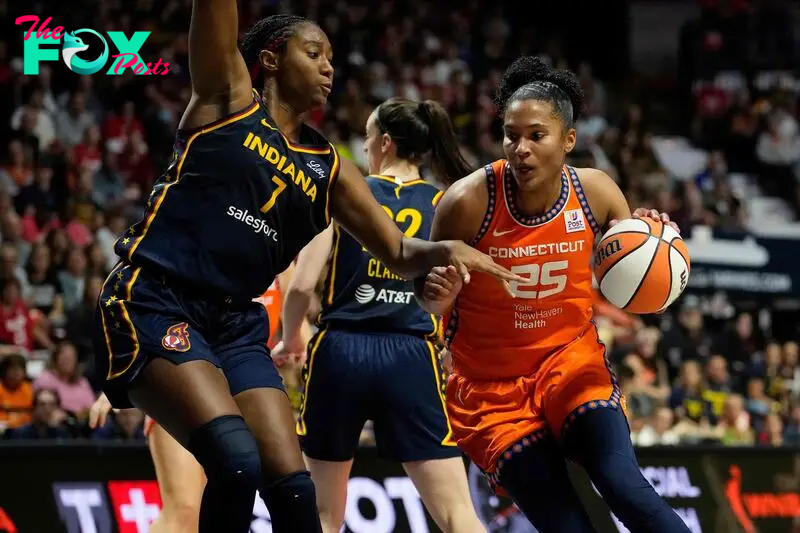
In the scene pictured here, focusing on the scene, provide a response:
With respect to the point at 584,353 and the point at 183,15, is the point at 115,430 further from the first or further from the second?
the point at 183,15

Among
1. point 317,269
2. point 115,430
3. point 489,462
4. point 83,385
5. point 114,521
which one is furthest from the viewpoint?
point 83,385

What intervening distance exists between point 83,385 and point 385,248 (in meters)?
5.36

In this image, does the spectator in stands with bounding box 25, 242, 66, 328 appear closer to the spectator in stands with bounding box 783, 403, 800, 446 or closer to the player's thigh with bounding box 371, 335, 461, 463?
the player's thigh with bounding box 371, 335, 461, 463

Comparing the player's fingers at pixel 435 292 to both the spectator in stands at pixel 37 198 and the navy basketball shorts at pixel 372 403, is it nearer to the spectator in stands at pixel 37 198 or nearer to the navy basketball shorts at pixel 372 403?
the navy basketball shorts at pixel 372 403

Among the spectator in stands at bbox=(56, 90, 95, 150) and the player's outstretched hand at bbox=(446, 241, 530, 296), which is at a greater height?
the spectator in stands at bbox=(56, 90, 95, 150)

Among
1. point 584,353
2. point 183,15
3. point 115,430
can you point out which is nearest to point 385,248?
point 584,353

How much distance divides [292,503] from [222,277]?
785mm

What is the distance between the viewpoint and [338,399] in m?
5.44

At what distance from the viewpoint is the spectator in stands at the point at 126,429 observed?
807cm

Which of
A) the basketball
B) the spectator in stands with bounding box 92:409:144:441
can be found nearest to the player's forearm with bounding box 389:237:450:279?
the basketball

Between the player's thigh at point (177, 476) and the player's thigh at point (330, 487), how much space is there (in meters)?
0.54

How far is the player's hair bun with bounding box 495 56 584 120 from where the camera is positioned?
4.78 metres

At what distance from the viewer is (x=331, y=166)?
427cm

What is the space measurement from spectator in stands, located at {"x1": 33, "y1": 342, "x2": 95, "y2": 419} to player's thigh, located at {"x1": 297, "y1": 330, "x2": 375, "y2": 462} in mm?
3947
